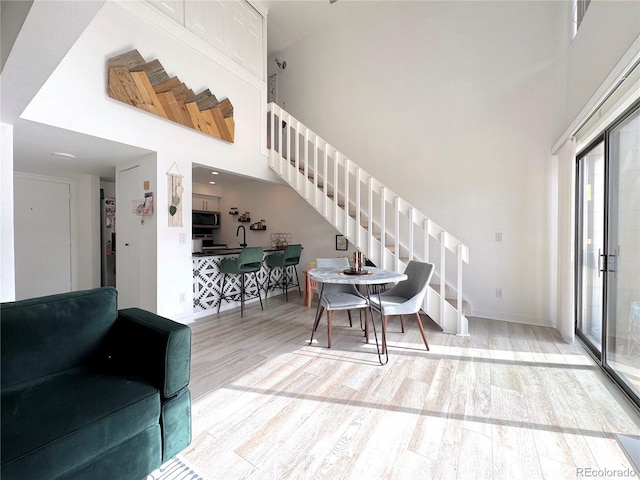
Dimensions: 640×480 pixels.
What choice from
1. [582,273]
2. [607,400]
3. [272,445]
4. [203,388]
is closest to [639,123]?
[582,273]

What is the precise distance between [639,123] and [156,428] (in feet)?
11.9

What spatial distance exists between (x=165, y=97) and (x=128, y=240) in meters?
1.88

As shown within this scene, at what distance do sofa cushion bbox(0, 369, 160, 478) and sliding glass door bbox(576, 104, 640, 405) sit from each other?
2965mm

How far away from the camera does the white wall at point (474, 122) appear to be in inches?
139

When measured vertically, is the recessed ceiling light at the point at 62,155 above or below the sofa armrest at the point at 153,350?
above

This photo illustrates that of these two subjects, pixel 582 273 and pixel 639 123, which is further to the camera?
pixel 582 273

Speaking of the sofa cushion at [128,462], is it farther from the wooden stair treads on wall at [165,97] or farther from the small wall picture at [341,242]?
the small wall picture at [341,242]

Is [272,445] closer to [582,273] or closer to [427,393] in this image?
[427,393]

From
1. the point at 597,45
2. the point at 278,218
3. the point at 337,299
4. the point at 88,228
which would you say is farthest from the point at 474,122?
the point at 88,228

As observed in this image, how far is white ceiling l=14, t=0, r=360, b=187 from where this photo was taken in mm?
2693

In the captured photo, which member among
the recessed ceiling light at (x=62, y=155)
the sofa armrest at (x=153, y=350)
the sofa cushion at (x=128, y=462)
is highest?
the recessed ceiling light at (x=62, y=155)

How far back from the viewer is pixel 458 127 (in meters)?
4.02

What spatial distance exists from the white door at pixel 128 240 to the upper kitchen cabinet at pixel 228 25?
198 centimetres

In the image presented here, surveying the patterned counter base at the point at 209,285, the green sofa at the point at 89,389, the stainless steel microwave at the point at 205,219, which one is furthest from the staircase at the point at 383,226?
the green sofa at the point at 89,389
